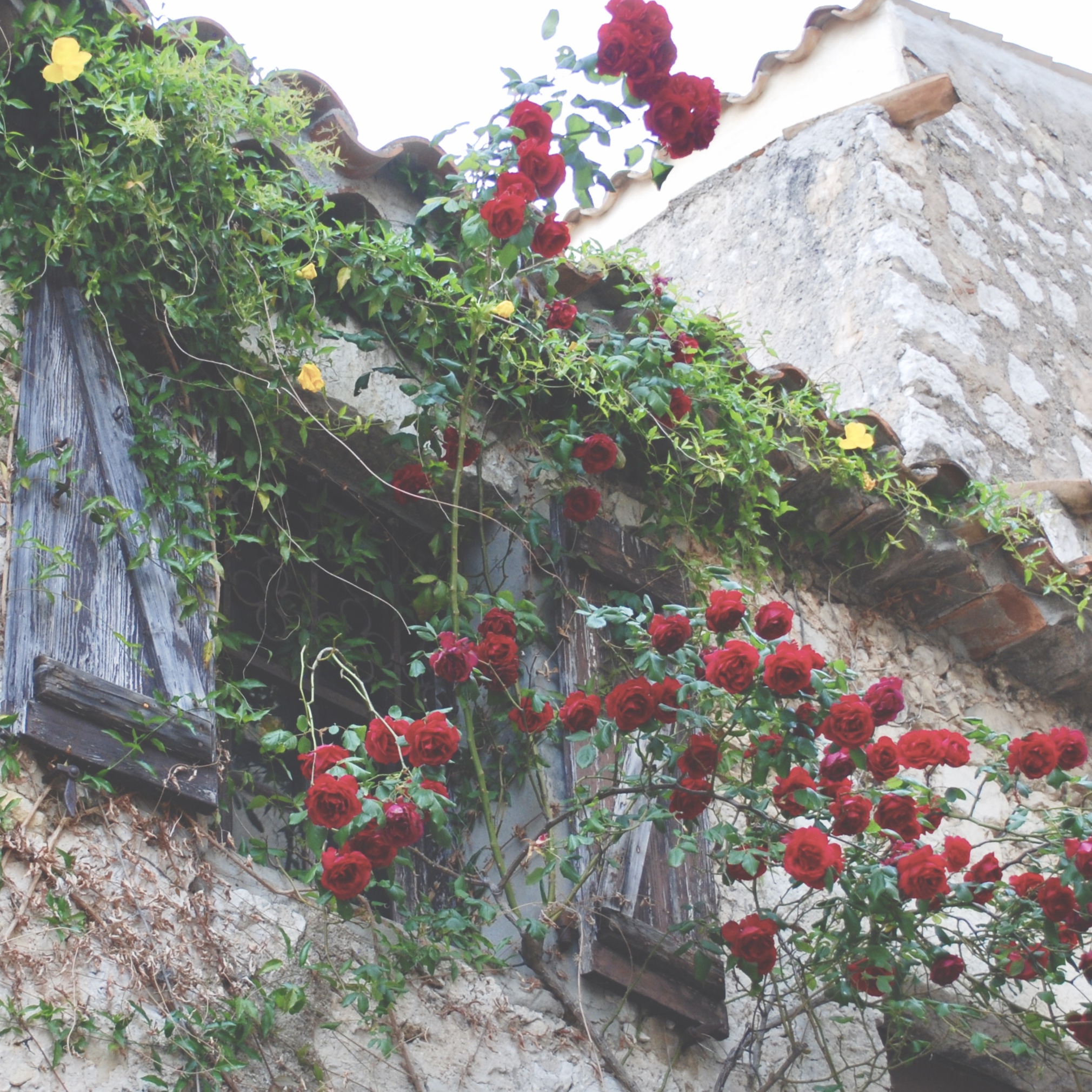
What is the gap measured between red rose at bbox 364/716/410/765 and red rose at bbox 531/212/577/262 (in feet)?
3.91

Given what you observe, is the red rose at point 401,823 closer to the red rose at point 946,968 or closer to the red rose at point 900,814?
the red rose at point 900,814

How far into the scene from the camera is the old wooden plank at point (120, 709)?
7.95ft

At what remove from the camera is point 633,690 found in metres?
2.90

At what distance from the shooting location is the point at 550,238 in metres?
3.21

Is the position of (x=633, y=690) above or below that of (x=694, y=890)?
above

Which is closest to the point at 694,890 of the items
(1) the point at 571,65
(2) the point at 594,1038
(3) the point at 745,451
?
(2) the point at 594,1038

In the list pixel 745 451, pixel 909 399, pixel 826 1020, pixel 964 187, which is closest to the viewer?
pixel 826 1020

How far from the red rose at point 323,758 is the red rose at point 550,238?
1275mm

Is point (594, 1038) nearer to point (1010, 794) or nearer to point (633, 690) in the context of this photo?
point (633, 690)

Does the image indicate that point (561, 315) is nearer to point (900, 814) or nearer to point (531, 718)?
point (531, 718)

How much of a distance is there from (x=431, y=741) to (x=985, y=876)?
4.41 feet

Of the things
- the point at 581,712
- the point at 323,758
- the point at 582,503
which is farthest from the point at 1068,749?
the point at 323,758

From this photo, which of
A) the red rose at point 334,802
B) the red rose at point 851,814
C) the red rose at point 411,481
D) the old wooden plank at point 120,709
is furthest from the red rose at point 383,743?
the red rose at point 851,814

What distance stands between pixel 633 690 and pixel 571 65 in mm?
1437
